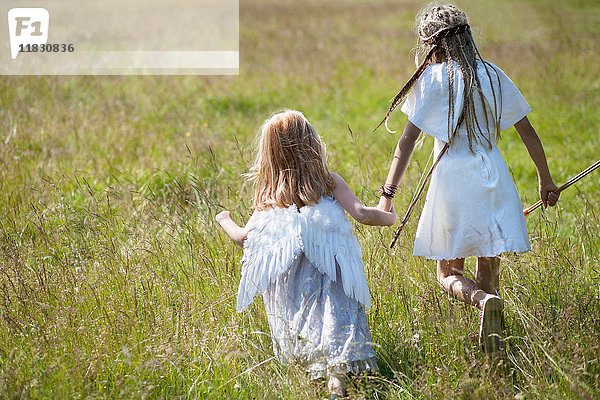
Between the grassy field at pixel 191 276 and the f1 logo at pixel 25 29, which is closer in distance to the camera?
the grassy field at pixel 191 276

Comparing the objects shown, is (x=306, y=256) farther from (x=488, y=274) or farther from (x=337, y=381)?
(x=488, y=274)

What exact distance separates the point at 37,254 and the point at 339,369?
2159 mm

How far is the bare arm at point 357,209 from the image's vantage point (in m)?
2.95

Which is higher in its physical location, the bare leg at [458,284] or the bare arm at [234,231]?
the bare arm at [234,231]

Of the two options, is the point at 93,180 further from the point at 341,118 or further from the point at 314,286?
the point at 341,118

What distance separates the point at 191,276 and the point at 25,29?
8953 mm

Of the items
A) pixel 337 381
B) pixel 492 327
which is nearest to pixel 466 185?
pixel 492 327

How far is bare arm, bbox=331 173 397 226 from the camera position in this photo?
295 cm

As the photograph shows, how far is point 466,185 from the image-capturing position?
2988 millimetres

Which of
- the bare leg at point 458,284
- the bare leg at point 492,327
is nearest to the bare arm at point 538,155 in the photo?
the bare leg at point 458,284

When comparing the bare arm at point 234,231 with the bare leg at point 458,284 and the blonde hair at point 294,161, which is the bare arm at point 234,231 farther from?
the bare leg at point 458,284

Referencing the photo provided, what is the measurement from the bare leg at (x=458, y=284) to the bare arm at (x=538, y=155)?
56cm

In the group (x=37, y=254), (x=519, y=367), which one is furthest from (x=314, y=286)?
(x=37, y=254)

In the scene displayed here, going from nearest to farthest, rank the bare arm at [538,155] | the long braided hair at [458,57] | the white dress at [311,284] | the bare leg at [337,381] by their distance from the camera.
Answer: the bare leg at [337,381] < the white dress at [311,284] < the long braided hair at [458,57] < the bare arm at [538,155]
